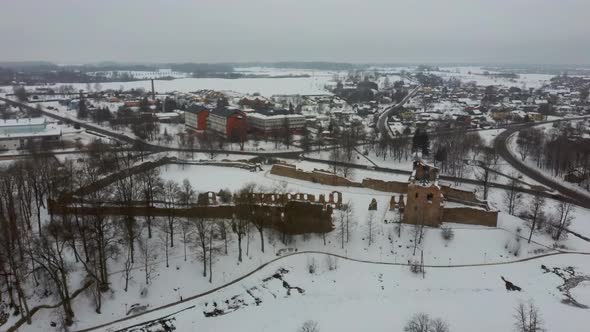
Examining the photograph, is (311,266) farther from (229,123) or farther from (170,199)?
(229,123)

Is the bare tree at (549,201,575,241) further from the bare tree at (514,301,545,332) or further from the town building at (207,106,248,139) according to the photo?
the town building at (207,106,248,139)

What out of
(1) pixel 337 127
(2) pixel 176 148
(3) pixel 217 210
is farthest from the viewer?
(1) pixel 337 127

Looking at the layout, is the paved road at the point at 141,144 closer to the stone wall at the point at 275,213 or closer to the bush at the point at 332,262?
the stone wall at the point at 275,213

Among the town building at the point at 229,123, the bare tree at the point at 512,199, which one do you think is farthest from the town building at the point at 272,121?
the bare tree at the point at 512,199

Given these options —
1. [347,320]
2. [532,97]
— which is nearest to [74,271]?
[347,320]

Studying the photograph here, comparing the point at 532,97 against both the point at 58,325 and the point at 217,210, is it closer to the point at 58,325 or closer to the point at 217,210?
the point at 217,210

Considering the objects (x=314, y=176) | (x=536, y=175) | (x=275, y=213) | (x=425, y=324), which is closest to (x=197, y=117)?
(x=314, y=176)
